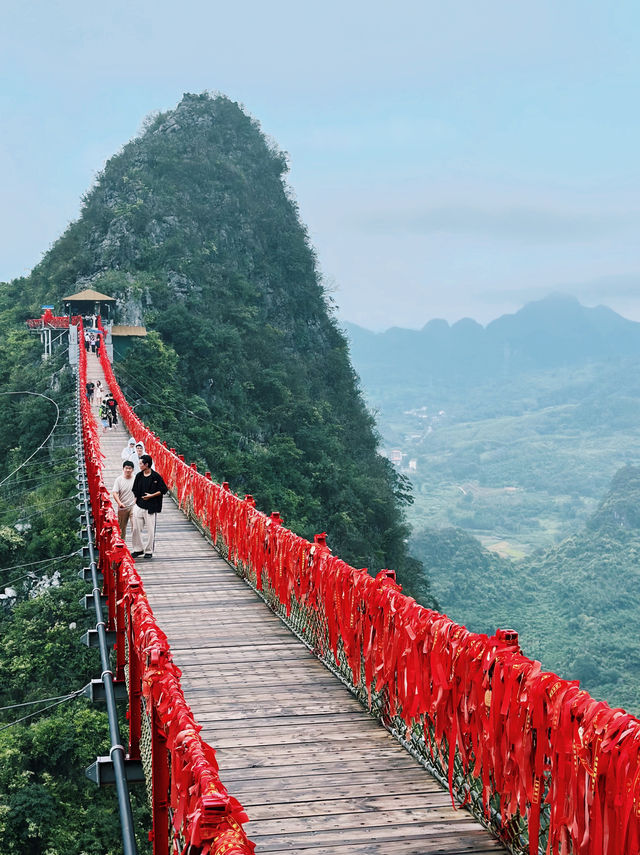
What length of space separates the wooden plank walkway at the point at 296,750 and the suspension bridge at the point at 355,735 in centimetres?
1

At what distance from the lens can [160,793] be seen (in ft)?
15.0

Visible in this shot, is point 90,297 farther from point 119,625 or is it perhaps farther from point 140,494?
point 119,625

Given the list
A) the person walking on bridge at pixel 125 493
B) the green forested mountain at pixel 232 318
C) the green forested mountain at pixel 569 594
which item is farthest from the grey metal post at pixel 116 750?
the green forested mountain at pixel 569 594

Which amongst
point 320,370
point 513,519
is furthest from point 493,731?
point 513,519

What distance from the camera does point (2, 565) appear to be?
2716cm

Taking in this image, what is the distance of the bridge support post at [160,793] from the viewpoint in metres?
4.53

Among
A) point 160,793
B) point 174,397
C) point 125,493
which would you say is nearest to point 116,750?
point 160,793

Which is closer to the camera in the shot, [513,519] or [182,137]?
[182,137]

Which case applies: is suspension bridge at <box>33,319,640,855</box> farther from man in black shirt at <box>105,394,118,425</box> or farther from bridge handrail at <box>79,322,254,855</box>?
man in black shirt at <box>105,394,118,425</box>

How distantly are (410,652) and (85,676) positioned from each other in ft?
54.1

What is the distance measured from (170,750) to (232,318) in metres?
51.3

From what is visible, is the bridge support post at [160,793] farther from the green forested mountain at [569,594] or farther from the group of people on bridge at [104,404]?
the green forested mountain at [569,594]

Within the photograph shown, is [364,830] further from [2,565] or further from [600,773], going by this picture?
[2,565]

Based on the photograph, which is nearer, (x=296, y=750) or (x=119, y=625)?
(x=296, y=750)
